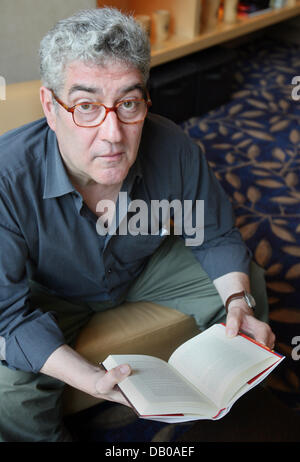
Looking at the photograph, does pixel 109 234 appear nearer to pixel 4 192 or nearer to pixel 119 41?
pixel 4 192

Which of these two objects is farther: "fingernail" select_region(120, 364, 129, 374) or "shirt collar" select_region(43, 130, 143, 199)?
"shirt collar" select_region(43, 130, 143, 199)

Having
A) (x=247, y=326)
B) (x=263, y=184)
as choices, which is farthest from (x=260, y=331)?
(x=263, y=184)

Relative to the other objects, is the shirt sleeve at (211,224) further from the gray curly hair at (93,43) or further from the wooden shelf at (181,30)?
the wooden shelf at (181,30)

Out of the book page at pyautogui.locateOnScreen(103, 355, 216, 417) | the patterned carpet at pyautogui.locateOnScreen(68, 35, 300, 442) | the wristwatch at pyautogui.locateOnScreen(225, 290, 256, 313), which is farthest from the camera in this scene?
the patterned carpet at pyautogui.locateOnScreen(68, 35, 300, 442)

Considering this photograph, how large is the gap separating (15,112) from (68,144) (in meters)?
0.39

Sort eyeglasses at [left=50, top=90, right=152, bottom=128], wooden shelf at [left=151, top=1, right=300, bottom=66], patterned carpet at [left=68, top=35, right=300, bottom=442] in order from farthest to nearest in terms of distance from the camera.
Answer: wooden shelf at [left=151, top=1, right=300, bottom=66] → patterned carpet at [left=68, top=35, right=300, bottom=442] → eyeglasses at [left=50, top=90, right=152, bottom=128]

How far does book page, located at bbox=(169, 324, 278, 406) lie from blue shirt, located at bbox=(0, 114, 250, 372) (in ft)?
0.84

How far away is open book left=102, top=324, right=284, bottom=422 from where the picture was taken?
2.78ft

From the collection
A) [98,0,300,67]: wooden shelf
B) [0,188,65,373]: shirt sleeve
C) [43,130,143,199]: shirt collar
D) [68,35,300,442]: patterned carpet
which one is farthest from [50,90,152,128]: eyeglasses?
[98,0,300,67]: wooden shelf

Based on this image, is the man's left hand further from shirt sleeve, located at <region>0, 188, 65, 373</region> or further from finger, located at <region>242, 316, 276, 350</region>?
shirt sleeve, located at <region>0, 188, 65, 373</region>

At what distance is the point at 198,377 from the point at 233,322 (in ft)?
0.54

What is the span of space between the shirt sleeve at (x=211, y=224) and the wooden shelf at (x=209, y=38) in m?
1.41

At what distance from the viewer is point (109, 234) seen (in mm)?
1136

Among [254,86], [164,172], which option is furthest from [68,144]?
[254,86]
